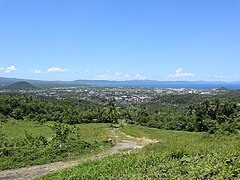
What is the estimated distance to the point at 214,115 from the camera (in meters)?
54.6

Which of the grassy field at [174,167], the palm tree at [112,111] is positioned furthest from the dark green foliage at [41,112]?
the grassy field at [174,167]

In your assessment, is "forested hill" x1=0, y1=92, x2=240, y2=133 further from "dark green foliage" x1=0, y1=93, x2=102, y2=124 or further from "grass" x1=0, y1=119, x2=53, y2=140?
"grass" x1=0, y1=119, x2=53, y2=140

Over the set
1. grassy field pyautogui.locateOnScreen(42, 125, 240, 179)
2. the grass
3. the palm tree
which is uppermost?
grassy field pyautogui.locateOnScreen(42, 125, 240, 179)

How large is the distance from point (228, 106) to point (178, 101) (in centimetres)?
7427

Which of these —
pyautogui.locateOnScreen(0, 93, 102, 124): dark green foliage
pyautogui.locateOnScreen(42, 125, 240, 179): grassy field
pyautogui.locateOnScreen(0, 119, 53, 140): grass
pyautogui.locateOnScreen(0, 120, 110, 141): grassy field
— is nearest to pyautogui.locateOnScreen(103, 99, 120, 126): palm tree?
pyautogui.locateOnScreen(0, 120, 110, 141): grassy field

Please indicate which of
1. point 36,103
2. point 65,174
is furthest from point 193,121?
point 65,174

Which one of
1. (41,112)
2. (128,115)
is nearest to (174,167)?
(128,115)

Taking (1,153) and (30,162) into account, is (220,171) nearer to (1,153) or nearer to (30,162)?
(30,162)

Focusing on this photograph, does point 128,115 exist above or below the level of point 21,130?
above

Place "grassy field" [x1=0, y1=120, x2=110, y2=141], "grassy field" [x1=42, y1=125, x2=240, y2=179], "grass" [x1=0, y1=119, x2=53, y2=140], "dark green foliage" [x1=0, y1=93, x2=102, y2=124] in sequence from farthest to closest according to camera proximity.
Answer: "dark green foliage" [x1=0, y1=93, x2=102, y2=124] < "grass" [x1=0, y1=119, x2=53, y2=140] < "grassy field" [x1=0, y1=120, x2=110, y2=141] < "grassy field" [x1=42, y1=125, x2=240, y2=179]

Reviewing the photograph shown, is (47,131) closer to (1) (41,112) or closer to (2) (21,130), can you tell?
(2) (21,130)

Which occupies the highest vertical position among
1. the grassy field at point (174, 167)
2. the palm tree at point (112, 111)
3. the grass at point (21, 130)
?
the grassy field at point (174, 167)

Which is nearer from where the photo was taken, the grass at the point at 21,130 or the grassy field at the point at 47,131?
the grassy field at the point at 47,131

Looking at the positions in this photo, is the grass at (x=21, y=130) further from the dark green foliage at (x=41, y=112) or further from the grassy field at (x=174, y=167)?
the grassy field at (x=174, y=167)
